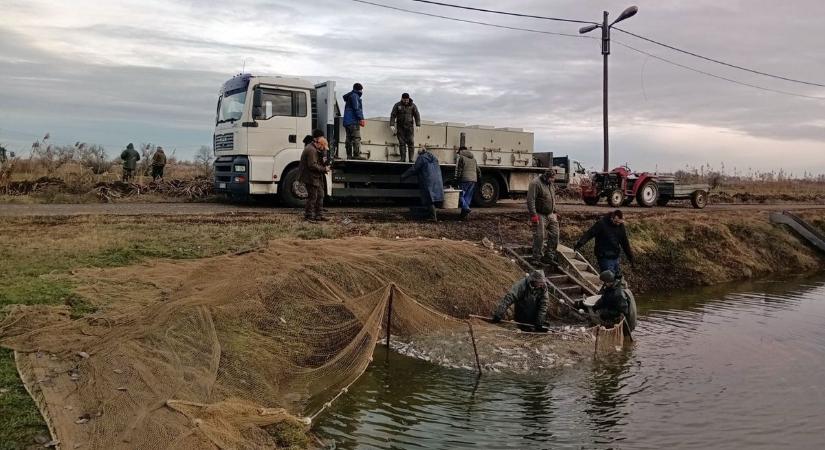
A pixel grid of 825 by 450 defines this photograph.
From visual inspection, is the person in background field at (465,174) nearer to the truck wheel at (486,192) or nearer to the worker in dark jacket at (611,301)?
the truck wheel at (486,192)

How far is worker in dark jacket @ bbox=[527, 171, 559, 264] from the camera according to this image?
12.0 metres

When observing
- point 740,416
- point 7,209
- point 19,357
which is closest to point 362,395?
point 19,357

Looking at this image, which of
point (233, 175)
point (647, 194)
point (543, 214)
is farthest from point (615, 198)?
point (233, 175)

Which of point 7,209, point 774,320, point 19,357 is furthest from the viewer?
point 7,209

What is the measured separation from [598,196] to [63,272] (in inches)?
699

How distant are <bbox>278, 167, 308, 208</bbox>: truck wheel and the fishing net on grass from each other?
508cm

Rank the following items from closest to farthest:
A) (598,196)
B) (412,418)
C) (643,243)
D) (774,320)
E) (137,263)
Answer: (412,418) < (137,263) < (774,320) < (643,243) < (598,196)

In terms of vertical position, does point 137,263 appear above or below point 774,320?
above

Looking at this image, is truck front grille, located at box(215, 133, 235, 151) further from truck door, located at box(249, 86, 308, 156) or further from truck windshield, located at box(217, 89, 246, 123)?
truck door, located at box(249, 86, 308, 156)

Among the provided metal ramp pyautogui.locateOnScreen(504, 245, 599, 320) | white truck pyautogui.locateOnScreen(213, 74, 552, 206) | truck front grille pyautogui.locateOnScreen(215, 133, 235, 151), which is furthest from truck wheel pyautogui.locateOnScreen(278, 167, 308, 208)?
metal ramp pyautogui.locateOnScreen(504, 245, 599, 320)

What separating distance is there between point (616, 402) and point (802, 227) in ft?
57.4

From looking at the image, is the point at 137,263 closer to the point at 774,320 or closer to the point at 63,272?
the point at 63,272

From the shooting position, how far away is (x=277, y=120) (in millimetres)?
15711

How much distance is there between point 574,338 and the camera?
31.7 ft
